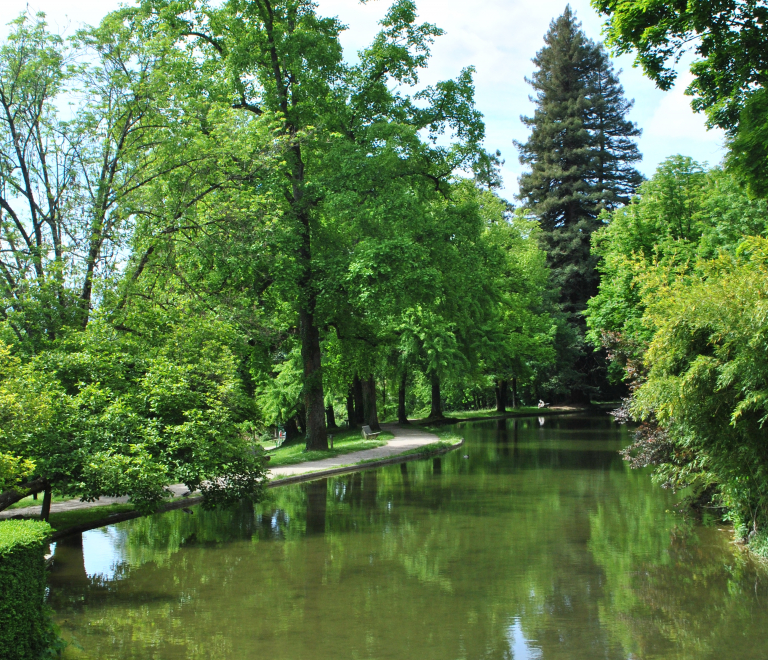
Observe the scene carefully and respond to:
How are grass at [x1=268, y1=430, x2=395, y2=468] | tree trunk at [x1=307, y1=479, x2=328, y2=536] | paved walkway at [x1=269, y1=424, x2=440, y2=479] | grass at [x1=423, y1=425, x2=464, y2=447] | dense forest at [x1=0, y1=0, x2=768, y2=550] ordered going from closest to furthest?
dense forest at [x1=0, y1=0, x2=768, y2=550] → tree trunk at [x1=307, y1=479, x2=328, y2=536] → paved walkway at [x1=269, y1=424, x2=440, y2=479] → grass at [x1=268, y1=430, x2=395, y2=468] → grass at [x1=423, y1=425, x2=464, y2=447]

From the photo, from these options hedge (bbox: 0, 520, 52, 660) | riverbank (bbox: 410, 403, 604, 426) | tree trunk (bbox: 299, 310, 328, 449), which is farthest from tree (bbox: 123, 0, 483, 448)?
riverbank (bbox: 410, 403, 604, 426)

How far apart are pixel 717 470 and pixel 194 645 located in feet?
25.7

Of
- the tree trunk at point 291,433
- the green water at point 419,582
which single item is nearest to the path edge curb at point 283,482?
the green water at point 419,582

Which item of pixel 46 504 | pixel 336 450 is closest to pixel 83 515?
pixel 46 504

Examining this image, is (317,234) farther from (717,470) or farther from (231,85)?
(717,470)

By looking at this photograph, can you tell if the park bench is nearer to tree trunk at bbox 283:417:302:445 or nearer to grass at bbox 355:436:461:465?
grass at bbox 355:436:461:465

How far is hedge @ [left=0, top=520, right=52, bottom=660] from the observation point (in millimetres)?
6383

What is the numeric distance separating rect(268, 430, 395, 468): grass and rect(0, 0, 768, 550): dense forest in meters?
0.95

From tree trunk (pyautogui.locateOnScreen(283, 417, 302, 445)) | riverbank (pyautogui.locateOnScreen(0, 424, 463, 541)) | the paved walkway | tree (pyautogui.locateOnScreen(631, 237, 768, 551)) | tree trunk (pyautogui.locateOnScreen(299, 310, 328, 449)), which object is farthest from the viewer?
tree trunk (pyautogui.locateOnScreen(283, 417, 302, 445))

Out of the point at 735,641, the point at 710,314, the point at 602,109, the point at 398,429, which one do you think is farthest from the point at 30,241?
the point at 602,109

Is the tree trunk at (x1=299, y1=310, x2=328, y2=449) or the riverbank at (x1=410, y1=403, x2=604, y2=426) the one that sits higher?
the tree trunk at (x1=299, y1=310, x2=328, y2=449)

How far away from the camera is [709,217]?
95.5 feet

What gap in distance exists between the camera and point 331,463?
2248cm

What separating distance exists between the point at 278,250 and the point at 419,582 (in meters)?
13.1
